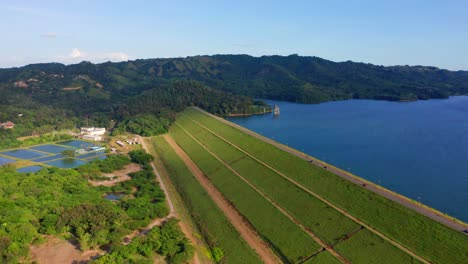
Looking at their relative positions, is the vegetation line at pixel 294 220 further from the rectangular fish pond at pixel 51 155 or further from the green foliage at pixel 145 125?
the green foliage at pixel 145 125

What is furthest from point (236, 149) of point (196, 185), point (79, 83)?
point (79, 83)

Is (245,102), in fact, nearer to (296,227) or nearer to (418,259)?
(296,227)

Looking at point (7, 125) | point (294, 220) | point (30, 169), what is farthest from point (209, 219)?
point (7, 125)

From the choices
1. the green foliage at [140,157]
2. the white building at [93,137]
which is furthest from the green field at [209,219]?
the white building at [93,137]

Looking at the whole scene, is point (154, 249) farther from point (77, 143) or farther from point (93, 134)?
point (93, 134)

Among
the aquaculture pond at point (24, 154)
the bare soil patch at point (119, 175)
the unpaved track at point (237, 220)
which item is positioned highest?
the unpaved track at point (237, 220)

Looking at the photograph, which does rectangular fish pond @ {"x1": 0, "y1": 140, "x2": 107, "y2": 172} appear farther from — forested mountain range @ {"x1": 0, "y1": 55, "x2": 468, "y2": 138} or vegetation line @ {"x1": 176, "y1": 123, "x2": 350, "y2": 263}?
vegetation line @ {"x1": 176, "y1": 123, "x2": 350, "y2": 263}

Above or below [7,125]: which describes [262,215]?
below
